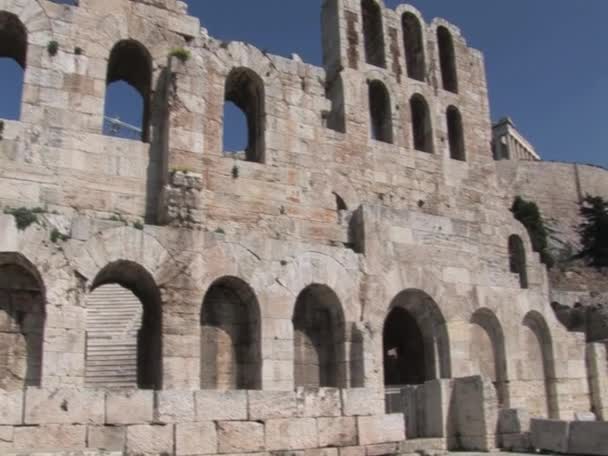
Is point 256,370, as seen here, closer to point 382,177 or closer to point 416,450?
point 416,450

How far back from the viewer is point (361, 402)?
10.9 meters

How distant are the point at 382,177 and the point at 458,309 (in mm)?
5257

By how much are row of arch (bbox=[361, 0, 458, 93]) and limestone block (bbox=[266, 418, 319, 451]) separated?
47.1 feet

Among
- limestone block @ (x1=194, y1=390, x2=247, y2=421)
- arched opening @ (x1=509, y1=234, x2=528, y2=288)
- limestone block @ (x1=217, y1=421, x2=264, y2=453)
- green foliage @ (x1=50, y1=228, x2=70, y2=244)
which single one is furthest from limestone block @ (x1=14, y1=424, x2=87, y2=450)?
arched opening @ (x1=509, y1=234, x2=528, y2=288)

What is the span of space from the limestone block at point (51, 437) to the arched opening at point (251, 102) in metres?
8.88

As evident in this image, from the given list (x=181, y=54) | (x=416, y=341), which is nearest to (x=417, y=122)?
(x=416, y=341)

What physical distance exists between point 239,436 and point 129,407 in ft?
5.21

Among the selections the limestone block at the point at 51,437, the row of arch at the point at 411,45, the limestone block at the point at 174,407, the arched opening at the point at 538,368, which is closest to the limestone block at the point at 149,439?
the limestone block at the point at 174,407

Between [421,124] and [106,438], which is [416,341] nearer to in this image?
[421,124]

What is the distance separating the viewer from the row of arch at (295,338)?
479 inches

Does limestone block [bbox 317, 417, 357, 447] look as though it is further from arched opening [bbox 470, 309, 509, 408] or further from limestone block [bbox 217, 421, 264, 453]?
arched opening [bbox 470, 309, 509, 408]

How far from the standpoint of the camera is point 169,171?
1448 centimetres

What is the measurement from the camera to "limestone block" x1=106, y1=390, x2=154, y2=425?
9141 mm

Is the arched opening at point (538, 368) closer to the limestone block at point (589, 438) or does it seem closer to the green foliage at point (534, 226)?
the limestone block at point (589, 438)
